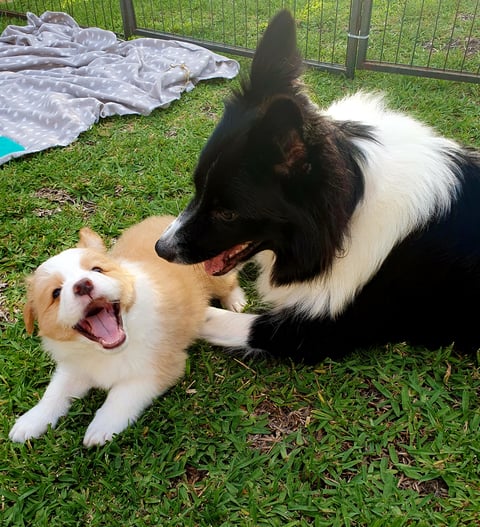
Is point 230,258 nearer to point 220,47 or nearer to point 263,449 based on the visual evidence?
point 263,449

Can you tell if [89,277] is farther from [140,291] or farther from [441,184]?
[441,184]

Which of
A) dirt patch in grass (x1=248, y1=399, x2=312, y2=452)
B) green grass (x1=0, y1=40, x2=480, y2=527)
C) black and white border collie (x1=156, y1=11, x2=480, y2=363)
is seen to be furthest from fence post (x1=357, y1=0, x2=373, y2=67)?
dirt patch in grass (x1=248, y1=399, x2=312, y2=452)

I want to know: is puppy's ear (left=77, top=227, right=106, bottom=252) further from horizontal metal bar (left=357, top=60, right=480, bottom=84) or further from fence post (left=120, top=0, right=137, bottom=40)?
fence post (left=120, top=0, right=137, bottom=40)

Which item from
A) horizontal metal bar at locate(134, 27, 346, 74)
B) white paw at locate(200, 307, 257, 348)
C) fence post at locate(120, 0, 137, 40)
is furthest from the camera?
fence post at locate(120, 0, 137, 40)

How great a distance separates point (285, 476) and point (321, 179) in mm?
1236

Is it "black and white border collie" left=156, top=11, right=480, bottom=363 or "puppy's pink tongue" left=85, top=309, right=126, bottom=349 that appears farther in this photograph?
"puppy's pink tongue" left=85, top=309, right=126, bottom=349

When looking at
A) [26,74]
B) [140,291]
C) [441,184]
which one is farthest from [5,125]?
[441,184]

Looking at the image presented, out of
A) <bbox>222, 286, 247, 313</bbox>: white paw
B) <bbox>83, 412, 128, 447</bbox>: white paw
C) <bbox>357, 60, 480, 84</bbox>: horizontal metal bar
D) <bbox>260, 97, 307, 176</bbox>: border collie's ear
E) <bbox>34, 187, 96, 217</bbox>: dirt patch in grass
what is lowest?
<bbox>83, 412, 128, 447</bbox>: white paw

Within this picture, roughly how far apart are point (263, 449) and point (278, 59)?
Answer: 168 centimetres

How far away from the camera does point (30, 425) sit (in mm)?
2330

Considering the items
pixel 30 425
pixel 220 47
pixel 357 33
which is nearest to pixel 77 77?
pixel 220 47

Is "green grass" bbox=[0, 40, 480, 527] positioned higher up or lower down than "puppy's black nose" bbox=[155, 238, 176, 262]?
lower down

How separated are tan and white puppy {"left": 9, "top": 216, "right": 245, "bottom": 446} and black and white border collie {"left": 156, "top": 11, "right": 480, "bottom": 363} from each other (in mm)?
233

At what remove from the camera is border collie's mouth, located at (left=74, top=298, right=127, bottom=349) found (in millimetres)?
2176
